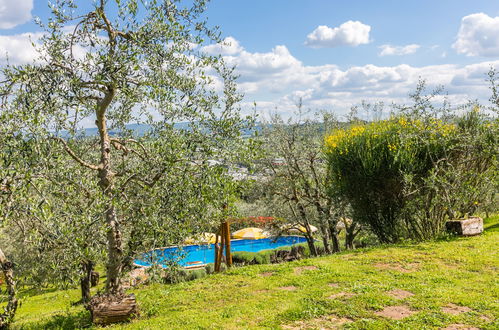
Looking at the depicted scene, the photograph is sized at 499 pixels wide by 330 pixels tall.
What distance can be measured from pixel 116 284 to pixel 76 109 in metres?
3.74

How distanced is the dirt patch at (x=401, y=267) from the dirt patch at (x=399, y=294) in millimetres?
1711

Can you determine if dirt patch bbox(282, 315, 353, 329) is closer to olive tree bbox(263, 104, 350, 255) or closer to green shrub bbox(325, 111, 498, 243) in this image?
green shrub bbox(325, 111, 498, 243)

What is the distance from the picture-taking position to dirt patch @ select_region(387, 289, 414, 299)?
322 inches

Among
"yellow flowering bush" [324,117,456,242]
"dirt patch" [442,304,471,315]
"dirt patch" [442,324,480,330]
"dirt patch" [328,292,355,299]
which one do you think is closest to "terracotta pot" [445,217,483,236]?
"yellow flowering bush" [324,117,456,242]

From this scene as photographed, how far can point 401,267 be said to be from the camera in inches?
414

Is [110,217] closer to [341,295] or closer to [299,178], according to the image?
[341,295]

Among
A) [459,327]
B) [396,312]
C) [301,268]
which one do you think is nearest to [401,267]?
[301,268]

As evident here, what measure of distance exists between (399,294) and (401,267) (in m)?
2.35

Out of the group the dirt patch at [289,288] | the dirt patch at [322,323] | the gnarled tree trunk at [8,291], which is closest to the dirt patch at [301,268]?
the dirt patch at [289,288]

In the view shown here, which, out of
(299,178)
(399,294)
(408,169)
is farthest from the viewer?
(299,178)

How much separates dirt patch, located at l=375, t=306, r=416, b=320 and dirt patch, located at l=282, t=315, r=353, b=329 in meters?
0.68

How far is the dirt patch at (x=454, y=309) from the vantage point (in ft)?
23.5

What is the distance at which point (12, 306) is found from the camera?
8.18m

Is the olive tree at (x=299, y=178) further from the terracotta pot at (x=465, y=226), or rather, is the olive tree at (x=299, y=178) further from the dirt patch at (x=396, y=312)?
the dirt patch at (x=396, y=312)
